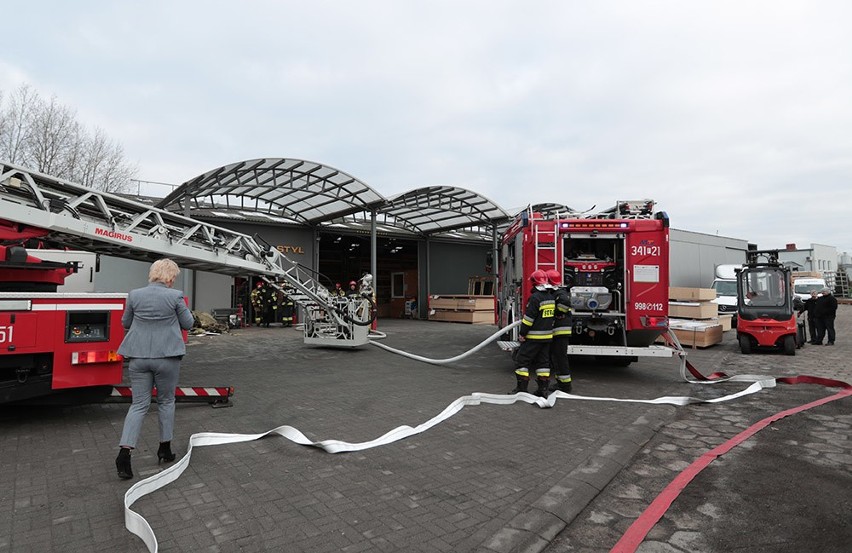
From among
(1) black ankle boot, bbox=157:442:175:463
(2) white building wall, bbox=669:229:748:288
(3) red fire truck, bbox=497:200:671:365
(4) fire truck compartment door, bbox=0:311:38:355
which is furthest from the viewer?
(2) white building wall, bbox=669:229:748:288

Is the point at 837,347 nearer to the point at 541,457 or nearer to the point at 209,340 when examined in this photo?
the point at 541,457

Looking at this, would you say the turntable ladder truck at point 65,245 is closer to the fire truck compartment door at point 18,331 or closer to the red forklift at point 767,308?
the fire truck compartment door at point 18,331

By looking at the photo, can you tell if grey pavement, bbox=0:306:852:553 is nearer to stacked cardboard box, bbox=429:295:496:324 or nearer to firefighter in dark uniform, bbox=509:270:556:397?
firefighter in dark uniform, bbox=509:270:556:397

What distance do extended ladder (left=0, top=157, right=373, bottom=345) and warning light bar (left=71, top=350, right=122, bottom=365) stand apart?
1.59m

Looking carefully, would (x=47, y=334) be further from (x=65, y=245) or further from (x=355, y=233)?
(x=355, y=233)

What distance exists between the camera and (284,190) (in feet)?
56.3

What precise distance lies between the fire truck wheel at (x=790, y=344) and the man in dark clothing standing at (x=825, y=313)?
113 inches

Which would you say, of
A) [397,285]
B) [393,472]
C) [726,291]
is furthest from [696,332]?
[397,285]

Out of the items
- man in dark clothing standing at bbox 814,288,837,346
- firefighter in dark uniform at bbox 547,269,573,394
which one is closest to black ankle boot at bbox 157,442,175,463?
firefighter in dark uniform at bbox 547,269,573,394

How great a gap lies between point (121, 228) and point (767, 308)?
13488 millimetres

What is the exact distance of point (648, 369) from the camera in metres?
9.74

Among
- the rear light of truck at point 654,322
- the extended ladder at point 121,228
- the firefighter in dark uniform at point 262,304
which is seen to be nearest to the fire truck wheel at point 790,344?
the rear light of truck at point 654,322

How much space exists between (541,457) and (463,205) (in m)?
16.3

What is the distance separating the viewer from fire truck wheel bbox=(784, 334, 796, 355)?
11894mm
